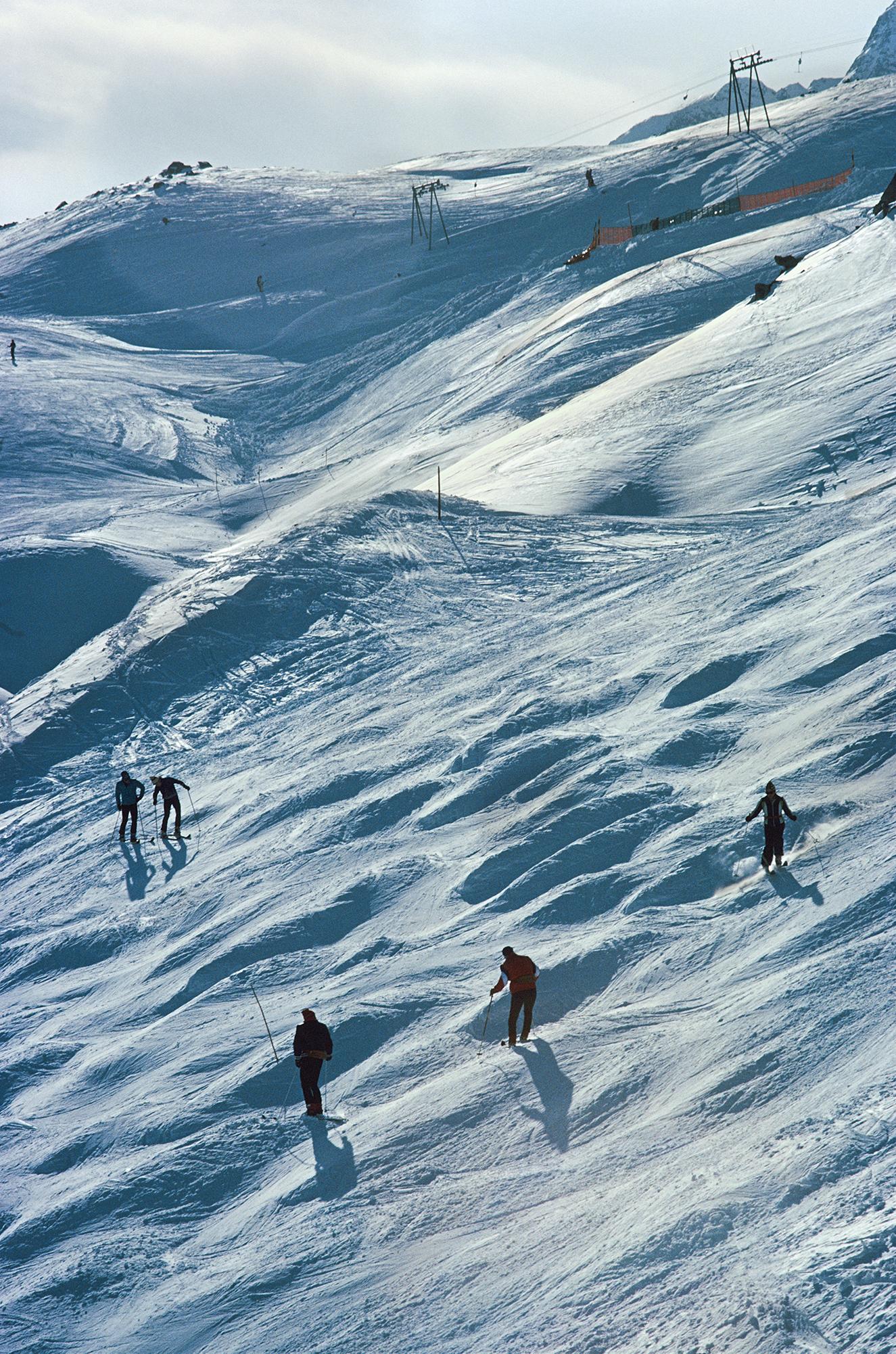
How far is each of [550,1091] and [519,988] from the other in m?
0.91

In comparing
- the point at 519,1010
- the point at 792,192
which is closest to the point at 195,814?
the point at 519,1010

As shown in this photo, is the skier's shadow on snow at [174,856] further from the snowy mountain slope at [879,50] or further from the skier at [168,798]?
the snowy mountain slope at [879,50]

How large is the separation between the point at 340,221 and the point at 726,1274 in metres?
54.2

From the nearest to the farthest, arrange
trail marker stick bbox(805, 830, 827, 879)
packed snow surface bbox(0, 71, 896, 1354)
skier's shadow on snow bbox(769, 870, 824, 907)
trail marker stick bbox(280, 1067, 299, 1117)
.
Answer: packed snow surface bbox(0, 71, 896, 1354), trail marker stick bbox(280, 1067, 299, 1117), skier's shadow on snow bbox(769, 870, 824, 907), trail marker stick bbox(805, 830, 827, 879)

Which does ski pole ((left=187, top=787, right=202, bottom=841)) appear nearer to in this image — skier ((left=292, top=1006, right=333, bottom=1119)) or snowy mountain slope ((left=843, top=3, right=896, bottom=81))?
skier ((left=292, top=1006, right=333, bottom=1119))

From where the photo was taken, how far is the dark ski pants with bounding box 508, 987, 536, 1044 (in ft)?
29.9

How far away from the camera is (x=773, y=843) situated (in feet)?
33.8

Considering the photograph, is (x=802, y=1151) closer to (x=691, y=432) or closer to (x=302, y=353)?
(x=691, y=432)

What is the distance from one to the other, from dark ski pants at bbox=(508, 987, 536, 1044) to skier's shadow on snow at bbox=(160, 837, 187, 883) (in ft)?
22.8

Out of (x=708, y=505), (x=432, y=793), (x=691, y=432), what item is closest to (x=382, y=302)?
(x=691, y=432)

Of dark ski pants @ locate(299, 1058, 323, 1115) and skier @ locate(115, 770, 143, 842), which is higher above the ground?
skier @ locate(115, 770, 143, 842)

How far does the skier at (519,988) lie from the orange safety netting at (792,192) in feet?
120

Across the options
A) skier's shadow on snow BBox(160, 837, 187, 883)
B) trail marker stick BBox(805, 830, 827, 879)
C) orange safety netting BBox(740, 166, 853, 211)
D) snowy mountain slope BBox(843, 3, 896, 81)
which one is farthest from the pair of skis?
snowy mountain slope BBox(843, 3, 896, 81)

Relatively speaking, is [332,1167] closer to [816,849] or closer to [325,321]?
[816,849]
